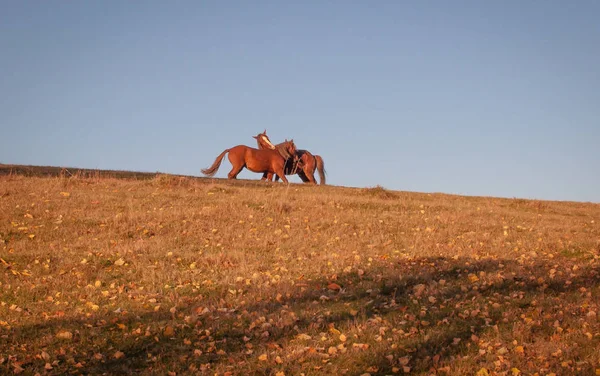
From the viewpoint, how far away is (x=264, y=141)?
31.2 meters

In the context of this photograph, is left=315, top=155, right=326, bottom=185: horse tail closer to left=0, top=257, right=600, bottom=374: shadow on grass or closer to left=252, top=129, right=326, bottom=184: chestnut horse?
left=252, top=129, right=326, bottom=184: chestnut horse

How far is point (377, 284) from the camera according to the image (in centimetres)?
997

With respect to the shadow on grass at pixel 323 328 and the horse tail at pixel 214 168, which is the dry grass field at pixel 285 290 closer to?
the shadow on grass at pixel 323 328

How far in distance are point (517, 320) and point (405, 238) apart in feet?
19.0

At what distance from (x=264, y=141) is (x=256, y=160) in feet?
6.32

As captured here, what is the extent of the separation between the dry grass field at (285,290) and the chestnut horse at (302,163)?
13.3m

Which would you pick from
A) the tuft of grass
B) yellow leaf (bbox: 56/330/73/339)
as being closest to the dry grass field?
yellow leaf (bbox: 56/330/73/339)

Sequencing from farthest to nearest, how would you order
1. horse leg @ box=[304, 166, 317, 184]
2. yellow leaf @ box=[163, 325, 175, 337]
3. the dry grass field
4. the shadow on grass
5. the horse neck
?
horse leg @ box=[304, 166, 317, 184]
the horse neck
yellow leaf @ box=[163, 325, 175, 337]
the dry grass field
the shadow on grass

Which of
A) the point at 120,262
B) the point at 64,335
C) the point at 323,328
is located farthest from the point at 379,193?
the point at 64,335

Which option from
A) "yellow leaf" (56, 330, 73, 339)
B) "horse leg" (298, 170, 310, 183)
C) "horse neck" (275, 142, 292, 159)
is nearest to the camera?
"yellow leaf" (56, 330, 73, 339)

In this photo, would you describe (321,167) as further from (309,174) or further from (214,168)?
(214,168)

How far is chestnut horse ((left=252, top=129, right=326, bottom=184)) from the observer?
30839 millimetres

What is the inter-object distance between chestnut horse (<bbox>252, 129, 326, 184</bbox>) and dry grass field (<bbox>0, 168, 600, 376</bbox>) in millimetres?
13305

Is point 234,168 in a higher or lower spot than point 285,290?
higher
